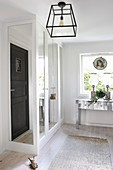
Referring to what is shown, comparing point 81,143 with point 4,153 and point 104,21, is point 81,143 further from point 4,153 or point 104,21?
point 104,21

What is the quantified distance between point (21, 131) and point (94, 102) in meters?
1.95

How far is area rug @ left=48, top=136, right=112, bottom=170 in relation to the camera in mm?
2178

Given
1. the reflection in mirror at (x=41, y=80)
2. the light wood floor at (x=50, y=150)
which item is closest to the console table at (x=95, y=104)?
the light wood floor at (x=50, y=150)

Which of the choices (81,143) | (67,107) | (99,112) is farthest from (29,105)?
(99,112)

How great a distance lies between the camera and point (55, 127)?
3.63 m

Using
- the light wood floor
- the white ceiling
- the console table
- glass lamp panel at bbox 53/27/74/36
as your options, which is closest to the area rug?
the light wood floor

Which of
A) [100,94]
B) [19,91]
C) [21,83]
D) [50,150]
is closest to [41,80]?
[21,83]

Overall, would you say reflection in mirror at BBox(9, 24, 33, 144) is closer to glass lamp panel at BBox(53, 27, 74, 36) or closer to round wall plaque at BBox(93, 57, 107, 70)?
glass lamp panel at BBox(53, 27, 74, 36)

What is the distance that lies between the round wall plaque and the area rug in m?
2.05

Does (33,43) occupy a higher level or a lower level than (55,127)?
higher

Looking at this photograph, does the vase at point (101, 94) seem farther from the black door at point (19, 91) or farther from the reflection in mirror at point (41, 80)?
the black door at point (19, 91)

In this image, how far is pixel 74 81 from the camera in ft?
14.3

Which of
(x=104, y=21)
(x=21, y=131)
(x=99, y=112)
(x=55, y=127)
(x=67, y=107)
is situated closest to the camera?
(x=104, y=21)

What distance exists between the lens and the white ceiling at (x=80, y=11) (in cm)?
202
